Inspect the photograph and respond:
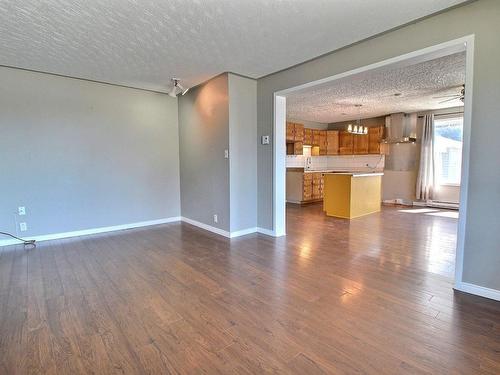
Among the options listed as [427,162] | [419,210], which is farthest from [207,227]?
[427,162]

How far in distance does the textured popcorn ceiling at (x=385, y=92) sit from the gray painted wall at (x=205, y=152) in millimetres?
1240

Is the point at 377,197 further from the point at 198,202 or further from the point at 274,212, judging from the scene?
the point at 198,202

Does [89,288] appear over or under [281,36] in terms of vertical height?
under

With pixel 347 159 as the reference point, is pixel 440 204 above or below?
below

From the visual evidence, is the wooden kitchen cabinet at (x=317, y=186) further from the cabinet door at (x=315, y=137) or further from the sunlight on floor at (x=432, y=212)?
the sunlight on floor at (x=432, y=212)

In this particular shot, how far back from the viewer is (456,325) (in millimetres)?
1954

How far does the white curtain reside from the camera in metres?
6.91

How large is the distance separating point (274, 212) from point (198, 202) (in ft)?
4.90

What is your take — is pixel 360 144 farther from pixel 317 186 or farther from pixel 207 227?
pixel 207 227

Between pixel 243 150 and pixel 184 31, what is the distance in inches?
76.9

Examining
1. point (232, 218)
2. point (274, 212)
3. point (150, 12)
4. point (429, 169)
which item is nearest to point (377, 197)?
point (429, 169)

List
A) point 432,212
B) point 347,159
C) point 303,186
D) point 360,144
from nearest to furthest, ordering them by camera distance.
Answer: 1. point 432,212
2. point 303,186
3. point 360,144
4. point 347,159

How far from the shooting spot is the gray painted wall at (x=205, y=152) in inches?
169

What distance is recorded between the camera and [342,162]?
8.91 metres
